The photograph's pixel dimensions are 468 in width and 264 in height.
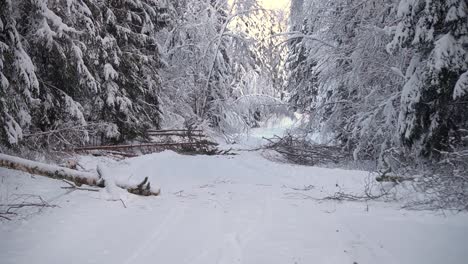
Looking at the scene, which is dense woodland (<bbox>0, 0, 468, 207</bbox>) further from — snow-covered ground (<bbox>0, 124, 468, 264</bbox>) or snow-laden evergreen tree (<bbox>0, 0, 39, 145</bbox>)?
snow-covered ground (<bbox>0, 124, 468, 264</bbox>)

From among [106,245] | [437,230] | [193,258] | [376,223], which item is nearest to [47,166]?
[106,245]

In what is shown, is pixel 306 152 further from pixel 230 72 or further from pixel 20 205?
pixel 20 205

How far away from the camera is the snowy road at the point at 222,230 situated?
15.5 ft

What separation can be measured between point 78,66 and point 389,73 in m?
8.32

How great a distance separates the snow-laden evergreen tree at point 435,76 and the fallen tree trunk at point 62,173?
5276 millimetres

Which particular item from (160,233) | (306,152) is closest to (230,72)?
(306,152)

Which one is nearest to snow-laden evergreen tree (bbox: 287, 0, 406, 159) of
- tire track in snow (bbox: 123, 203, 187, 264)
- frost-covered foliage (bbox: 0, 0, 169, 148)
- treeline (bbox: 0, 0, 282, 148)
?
treeline (bbox: 0, 0, 282, 148)

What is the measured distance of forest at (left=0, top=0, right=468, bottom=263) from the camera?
310 inches

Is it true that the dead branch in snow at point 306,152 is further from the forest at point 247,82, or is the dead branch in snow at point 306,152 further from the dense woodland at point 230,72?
the dense woodland at point 230,72

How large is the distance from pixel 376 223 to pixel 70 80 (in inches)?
321

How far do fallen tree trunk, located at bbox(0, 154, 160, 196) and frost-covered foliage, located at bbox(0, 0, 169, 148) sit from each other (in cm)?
125

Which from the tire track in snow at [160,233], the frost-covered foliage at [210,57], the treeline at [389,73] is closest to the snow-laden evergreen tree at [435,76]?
the treeline at [389,73]

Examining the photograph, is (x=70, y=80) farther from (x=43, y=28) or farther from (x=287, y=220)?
(x=287, y=220)

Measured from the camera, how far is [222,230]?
5648 mm
